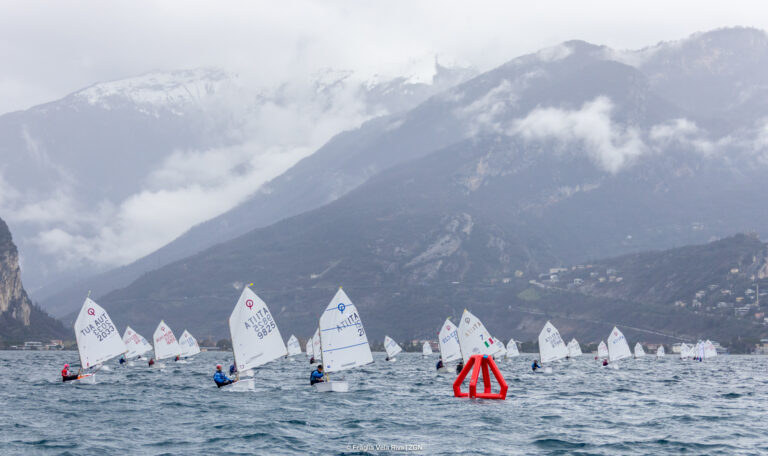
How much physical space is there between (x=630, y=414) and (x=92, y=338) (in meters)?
70.0

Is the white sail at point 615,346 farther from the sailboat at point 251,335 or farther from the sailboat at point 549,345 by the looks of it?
the sailboat at point 251,335

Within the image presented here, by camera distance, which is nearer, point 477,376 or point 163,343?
point 477,376

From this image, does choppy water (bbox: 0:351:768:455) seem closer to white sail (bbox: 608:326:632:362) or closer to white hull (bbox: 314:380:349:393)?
white hull (bbox: 314:380:349:393)

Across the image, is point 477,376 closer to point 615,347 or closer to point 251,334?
point 251,334

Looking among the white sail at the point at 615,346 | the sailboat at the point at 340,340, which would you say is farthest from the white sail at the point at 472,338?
the white sail at the point at 615,346

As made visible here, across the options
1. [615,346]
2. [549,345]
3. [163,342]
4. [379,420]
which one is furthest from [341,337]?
[163,342]

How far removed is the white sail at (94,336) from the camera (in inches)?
4402

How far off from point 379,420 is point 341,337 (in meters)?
21.9

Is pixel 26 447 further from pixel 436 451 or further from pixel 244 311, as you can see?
pixel 244 311

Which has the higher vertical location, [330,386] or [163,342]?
[163,342]

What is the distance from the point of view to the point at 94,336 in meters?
114

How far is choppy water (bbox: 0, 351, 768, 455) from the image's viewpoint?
5409 centimetres

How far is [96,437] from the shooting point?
193ft

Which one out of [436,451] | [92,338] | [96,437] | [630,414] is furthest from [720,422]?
[92,338]
